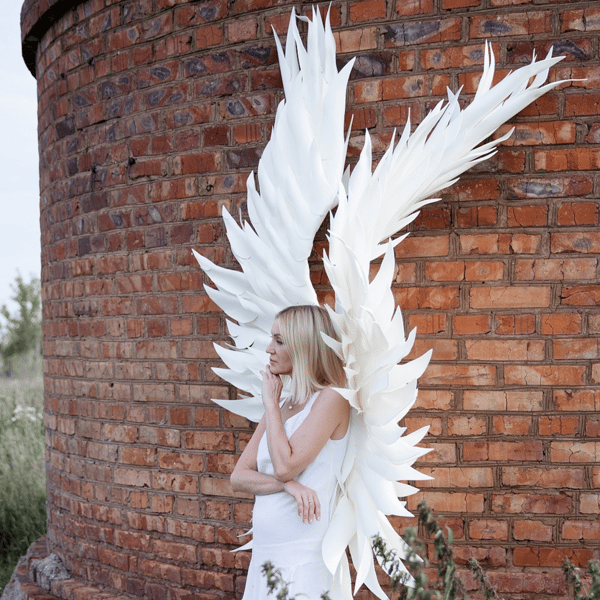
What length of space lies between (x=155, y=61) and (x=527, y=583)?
2803 mm

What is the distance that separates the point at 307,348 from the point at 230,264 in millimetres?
830

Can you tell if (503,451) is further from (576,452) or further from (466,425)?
(576,452)

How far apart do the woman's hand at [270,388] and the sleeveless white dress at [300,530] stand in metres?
0.11

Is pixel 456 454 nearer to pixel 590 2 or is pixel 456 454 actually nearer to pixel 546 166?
pixel 546 166

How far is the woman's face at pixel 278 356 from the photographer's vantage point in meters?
2.15

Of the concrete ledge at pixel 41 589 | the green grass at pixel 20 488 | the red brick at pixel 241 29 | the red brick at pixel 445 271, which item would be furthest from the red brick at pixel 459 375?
the green grass at pixel 20 488

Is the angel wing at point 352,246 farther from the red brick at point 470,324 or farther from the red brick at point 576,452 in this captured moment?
the red brick at point 576,452

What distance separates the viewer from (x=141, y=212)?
302cm

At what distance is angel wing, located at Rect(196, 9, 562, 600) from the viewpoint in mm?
2029

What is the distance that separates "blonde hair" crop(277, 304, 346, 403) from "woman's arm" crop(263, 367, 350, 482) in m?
0.07

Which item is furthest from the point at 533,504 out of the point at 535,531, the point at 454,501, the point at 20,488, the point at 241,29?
the point at 20,488

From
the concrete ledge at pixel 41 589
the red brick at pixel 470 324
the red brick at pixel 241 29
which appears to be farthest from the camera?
the concrete ledge at pixel 41 589

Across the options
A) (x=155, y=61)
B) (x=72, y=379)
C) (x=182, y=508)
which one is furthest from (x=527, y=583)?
(x=155, y=61)

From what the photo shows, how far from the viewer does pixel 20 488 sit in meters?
5.78
